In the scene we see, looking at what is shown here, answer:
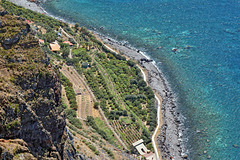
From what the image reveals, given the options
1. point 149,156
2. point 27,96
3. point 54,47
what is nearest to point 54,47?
point 54,47

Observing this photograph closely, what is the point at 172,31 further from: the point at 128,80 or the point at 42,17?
the point at 42,17

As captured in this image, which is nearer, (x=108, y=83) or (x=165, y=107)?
(x=165, y=107)

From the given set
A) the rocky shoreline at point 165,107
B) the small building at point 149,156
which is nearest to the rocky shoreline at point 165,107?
the rocky shoreline at point 165,107

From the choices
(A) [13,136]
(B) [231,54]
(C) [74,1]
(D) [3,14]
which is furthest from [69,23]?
(A) [13,136]

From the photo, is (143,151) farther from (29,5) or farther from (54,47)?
(29,5)

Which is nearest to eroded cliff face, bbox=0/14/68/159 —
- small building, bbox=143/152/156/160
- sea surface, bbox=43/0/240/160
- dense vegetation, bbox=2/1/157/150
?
dense vegetation, bbox=2/1/157/150

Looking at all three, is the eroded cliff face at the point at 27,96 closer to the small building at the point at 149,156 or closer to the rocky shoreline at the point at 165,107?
the small building at the point at 149,156
